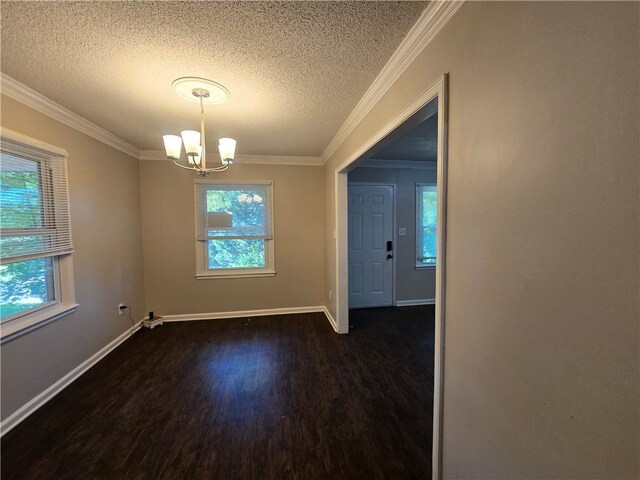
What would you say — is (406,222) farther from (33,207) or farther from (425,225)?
(33,207)

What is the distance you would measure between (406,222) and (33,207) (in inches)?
169

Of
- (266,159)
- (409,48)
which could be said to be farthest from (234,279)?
(409,48)

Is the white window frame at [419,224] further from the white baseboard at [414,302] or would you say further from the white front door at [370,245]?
the white baseboard at [414,302]

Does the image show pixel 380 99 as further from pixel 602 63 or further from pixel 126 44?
pixel 126 44

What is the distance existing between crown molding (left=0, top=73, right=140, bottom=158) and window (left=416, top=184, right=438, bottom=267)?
4177 millimetres

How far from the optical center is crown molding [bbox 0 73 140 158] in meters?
1.77

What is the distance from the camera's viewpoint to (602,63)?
0.60 metres

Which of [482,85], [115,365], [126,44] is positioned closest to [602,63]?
[482,85]

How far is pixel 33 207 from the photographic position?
6.72ft

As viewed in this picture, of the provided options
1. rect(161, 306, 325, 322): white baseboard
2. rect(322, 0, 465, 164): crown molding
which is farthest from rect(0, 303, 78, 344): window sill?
rect(322, 0, 465, 164): crown molding

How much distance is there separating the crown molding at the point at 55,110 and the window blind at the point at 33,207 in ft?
1.20

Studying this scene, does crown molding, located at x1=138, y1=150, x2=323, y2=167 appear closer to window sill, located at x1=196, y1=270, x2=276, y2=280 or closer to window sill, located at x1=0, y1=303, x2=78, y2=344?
window sill, located at x1=196, y1=270, x2=276, y2=280

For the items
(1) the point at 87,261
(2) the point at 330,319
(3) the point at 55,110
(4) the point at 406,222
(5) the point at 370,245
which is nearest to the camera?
(3) the point at 55,110

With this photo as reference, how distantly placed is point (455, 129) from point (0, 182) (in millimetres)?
2905
